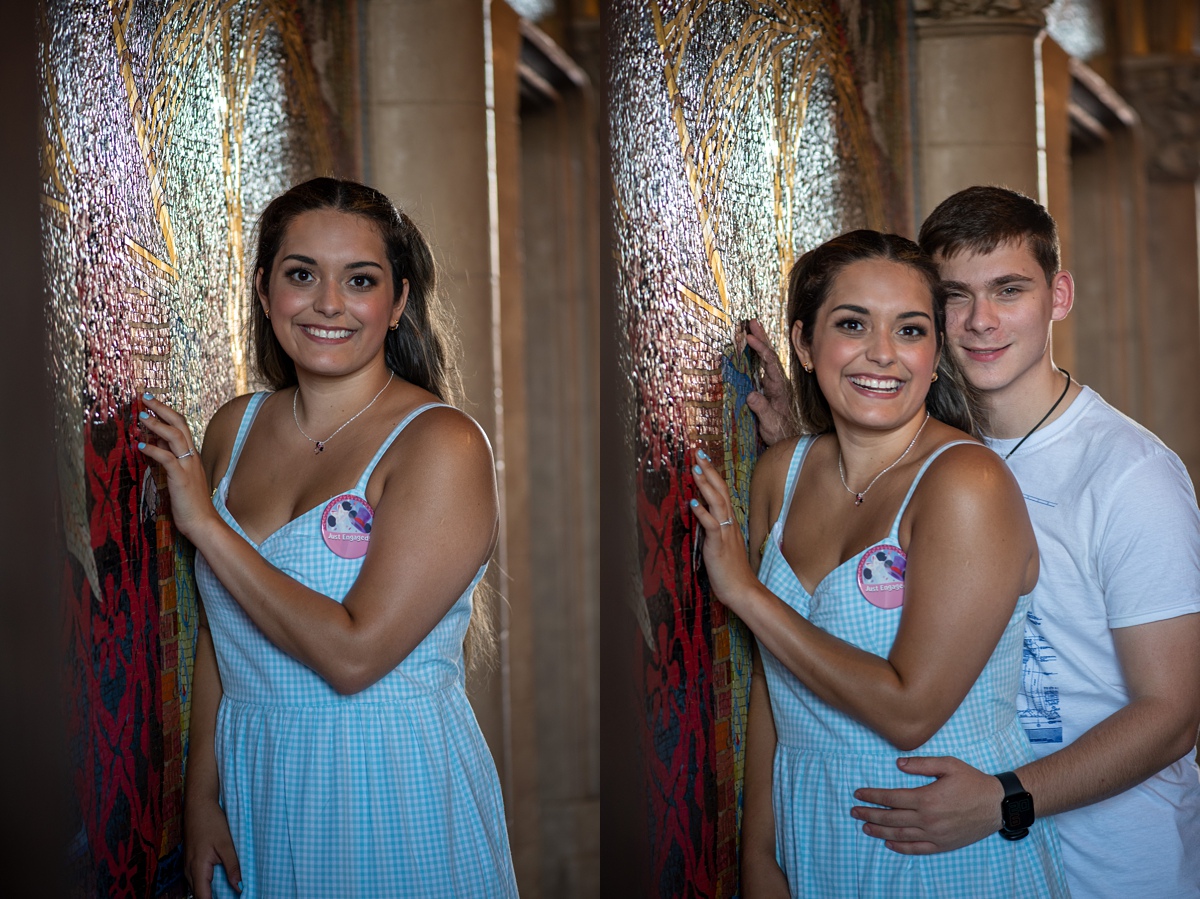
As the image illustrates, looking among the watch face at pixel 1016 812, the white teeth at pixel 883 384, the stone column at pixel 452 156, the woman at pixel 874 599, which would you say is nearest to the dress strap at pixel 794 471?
the woman at pixel 874 599

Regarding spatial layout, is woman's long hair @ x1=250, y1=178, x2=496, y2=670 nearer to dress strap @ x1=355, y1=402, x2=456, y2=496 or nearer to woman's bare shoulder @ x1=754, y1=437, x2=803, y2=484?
dress strap @ x1=355, y1=402, x2=456, y2=496

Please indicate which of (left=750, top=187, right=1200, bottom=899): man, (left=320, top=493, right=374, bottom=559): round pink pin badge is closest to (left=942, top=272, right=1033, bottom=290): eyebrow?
(left=750, top=187, right=1200, bottom=899): man

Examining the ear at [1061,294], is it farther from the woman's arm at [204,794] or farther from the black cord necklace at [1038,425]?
the woman's arm at [204,794]

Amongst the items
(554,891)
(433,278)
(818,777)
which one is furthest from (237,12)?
(554,891)

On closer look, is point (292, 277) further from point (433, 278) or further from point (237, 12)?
point (237, 12)

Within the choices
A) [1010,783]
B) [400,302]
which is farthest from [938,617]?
[400,302]

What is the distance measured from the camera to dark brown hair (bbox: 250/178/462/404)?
2.16 meters

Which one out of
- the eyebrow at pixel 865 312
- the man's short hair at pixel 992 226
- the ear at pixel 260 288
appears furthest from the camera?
the man's short hair at pixel 992 226

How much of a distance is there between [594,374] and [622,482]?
14.7ft

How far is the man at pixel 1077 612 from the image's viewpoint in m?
2.05

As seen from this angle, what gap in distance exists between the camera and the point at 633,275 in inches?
89.0

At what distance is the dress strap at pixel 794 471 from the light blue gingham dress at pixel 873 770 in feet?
0.44

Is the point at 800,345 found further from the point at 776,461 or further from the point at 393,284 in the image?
the point at 393,284

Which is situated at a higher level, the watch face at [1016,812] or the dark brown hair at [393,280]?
the dark brown hair at [393,280]
